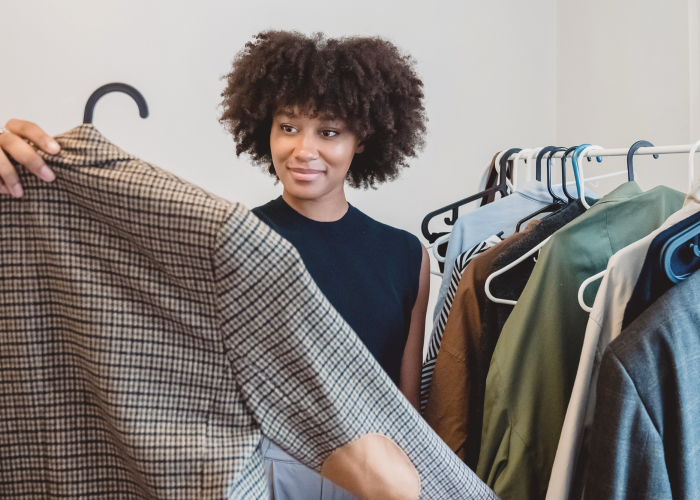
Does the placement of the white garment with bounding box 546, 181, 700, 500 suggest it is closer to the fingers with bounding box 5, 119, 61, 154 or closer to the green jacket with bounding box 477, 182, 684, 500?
the green jacket with bounding box 477, 182, 684, 500

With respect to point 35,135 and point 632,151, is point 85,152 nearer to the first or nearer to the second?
point 35,135

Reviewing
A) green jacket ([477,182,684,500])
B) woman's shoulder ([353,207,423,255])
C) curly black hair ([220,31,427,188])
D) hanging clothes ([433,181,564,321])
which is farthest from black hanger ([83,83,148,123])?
green jacket ([477,182,684,500])

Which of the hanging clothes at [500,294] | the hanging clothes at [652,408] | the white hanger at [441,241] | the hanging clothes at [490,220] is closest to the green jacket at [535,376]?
the hanging clothes at [500,294]

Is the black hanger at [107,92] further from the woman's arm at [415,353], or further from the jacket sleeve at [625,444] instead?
the jacket sleeve at [625,444]

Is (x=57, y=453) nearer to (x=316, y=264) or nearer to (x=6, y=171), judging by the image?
(x=6, y=171)

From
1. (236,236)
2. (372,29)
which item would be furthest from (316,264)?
(372,29)

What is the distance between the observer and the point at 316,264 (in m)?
0.92

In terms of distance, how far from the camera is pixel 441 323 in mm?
977

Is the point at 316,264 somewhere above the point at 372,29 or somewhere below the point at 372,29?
below

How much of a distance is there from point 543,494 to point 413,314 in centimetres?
35

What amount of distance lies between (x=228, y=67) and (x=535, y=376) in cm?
124

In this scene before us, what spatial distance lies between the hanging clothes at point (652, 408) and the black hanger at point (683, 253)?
0.12 feet

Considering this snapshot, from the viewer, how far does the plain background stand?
4.86 feet

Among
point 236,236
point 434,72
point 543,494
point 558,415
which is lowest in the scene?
point 543,494
